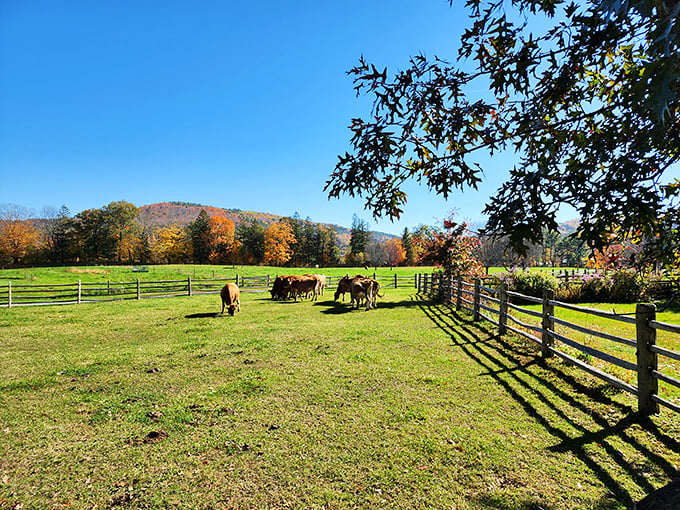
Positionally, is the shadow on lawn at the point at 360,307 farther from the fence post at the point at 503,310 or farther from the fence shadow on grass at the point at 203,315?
the fence post at the point at 503,310

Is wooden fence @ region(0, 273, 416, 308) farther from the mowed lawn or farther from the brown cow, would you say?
the brown cow

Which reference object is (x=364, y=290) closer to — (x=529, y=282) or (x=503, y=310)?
(x=503, y=310)

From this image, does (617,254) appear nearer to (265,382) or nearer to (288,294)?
(265,382)

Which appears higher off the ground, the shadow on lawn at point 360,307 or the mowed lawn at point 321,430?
the mowed lawn at point 321,430

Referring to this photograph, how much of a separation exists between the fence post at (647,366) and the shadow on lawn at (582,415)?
0.22m

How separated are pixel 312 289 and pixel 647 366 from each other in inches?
617

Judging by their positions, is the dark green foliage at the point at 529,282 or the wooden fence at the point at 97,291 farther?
the wooden fence at the point at 97,291

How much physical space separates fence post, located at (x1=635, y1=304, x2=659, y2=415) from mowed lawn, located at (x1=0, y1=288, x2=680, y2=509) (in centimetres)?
22

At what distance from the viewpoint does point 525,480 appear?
311 cm

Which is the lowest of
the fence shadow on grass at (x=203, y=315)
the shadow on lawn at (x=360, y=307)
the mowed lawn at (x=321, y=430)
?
the fence shadow on grass at (x=203, y=315)

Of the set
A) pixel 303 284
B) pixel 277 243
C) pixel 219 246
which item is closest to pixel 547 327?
pixel 303 284

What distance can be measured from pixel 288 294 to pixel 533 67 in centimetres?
1824

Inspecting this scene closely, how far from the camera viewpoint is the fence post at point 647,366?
4.20 metres

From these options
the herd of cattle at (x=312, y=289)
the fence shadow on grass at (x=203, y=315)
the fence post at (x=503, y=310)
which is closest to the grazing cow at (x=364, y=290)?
the herd of cattle at (x=312, y=289)
